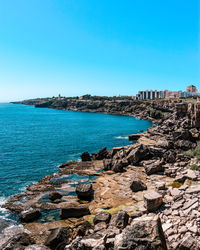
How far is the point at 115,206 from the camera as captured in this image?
68.1ft

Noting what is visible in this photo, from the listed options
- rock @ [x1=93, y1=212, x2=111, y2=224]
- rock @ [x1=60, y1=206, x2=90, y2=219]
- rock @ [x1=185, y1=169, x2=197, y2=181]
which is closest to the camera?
rock @ [x1=93, y1=212, x2=111, y2=224]

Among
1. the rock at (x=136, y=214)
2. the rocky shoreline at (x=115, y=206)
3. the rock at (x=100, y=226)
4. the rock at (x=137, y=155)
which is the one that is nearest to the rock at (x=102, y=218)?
the rocky shoreline at (x=115, y=206)

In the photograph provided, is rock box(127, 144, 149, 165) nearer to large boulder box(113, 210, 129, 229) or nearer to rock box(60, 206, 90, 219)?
rock box(60, 206, 90, 219)

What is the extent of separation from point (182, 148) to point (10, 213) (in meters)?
33.6

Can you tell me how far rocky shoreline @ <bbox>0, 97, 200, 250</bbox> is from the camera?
1117cm

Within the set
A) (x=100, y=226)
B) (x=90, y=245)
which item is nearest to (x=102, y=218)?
(x=100, y=226)

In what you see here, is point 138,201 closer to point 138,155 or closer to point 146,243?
point 146,243

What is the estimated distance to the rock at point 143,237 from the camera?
29.3 ft

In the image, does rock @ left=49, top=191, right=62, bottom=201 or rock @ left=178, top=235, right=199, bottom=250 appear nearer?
rock @ left=178, top=235, right=199, bottom=250

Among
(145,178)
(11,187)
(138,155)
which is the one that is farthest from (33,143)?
(145,178)

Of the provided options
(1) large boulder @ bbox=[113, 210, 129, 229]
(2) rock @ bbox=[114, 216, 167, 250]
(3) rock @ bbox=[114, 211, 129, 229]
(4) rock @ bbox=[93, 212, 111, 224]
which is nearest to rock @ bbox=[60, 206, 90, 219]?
(4) rock @ bbox=[93, 212, 111, 224]

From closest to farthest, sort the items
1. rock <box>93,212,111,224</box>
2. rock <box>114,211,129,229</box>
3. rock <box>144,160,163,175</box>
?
rock <box>114,211,129,229</box> → rock <box>93,212,111,224</box> → rock <box>144,160,163,175</box>

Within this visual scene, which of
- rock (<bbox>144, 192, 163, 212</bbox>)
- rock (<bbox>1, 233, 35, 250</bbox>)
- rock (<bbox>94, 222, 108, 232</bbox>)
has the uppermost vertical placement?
rock (<bbox>144, 192, 163, 212</bbox>)

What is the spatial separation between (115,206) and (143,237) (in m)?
12.0
